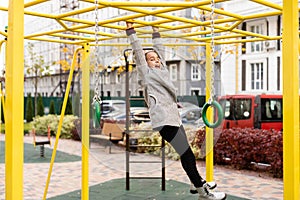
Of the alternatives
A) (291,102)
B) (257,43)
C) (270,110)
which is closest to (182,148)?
(291,102)

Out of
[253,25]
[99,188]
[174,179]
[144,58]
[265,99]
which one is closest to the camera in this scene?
[144,58]

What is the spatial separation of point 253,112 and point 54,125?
7321 millimetres

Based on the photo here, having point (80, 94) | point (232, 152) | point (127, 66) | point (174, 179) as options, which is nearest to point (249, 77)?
point (232, 152)

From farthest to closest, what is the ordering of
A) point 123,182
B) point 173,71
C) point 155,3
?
point 123,182 < point 173,71 < point 155,3

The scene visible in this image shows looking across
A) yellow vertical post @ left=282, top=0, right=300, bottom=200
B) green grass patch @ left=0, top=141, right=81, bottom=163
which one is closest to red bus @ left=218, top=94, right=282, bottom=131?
green grass patch @ left=0, top=141, right=81, bottom=163

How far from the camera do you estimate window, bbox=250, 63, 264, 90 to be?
18.1 m

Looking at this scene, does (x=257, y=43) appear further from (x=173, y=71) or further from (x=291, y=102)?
(x=291, y=102)

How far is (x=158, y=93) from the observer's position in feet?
10.1

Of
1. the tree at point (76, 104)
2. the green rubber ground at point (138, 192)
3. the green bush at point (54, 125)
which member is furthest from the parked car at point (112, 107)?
the green bush at point (54, 125)

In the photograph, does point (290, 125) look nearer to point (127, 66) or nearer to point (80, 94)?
point (80, 94)

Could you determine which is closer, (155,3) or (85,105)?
(155,3)

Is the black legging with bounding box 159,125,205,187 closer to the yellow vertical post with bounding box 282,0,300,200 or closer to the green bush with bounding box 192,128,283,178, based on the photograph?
the yellow vertical post with bounding box 282,0,300,200

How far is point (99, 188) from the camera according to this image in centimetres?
658

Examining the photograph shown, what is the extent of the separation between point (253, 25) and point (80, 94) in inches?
585
